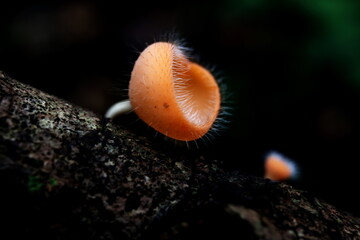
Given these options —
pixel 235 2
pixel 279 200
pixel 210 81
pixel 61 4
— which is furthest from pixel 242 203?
pixel 61 4

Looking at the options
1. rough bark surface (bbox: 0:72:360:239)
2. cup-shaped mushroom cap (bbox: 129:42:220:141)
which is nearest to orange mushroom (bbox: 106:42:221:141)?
cup-shaped mushroom cap (bbox: 129:42:220:141)

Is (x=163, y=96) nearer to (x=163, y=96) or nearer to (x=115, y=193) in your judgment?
(x=163, y=96)

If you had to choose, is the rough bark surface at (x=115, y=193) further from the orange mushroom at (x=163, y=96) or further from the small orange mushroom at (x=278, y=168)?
the small orange mushroom at (x=278, y=168)

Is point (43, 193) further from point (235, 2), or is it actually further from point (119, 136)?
point (235, 2)

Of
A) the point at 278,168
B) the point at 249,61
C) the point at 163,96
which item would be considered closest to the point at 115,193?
the point at 163,96

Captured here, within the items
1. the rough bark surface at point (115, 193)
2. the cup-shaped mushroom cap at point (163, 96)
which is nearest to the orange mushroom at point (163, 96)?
the cup-shaped mushroom cap at point (163, 96)

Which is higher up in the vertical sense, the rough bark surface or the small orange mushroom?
the small orange mushroom

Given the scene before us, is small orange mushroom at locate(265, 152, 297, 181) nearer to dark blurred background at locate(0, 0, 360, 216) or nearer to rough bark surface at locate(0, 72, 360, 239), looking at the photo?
dark blurred background at locate(0, 0, 360, 216)

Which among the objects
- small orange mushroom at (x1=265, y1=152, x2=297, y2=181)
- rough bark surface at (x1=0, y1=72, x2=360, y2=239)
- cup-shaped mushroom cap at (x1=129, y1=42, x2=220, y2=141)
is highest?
cup-shaped mushroom cap at (x1=129, y1=42, x2=220, y2=141)
